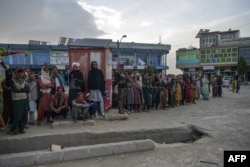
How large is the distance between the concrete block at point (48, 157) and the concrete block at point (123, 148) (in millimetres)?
1225

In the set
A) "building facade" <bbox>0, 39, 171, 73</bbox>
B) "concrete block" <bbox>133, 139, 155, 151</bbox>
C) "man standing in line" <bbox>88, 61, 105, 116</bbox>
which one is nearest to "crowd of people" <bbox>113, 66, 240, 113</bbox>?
"man standing in line" <bbox>88, 61, 105, 116</bbox>

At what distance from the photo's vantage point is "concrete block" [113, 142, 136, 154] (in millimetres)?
5977

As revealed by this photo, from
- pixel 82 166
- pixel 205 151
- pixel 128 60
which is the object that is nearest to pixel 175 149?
pixel 205 151

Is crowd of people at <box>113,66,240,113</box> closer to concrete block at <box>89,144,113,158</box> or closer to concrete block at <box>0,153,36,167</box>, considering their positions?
concrete block at <box>89,144,113,158</box>

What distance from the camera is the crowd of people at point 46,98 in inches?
254

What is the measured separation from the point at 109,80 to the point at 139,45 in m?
34.5

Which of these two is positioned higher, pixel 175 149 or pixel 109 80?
pixel 109 80

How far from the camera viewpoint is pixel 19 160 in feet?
17.2

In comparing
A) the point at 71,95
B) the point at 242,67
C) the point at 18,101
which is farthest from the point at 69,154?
the point at 242,67

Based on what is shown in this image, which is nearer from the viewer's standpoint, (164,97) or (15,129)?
(15,129)

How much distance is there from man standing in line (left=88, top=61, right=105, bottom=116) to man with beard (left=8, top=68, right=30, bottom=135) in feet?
7.04

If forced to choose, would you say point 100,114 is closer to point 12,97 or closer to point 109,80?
point 109,80

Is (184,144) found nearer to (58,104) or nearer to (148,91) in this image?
(58,104)

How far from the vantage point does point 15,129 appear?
6418 mm
